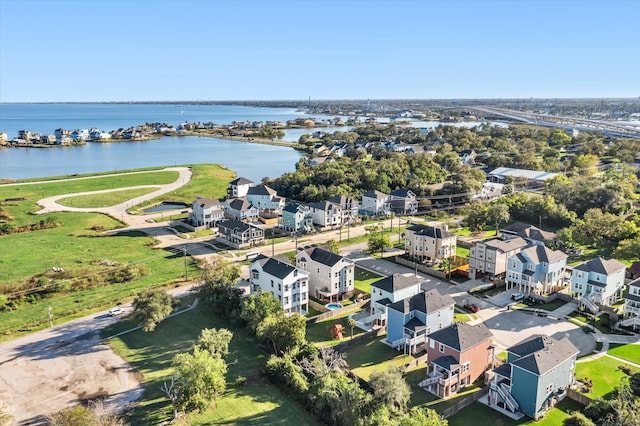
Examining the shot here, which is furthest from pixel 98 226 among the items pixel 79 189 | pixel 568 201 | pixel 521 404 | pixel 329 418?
pixel 568 201

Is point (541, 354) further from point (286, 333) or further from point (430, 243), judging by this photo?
point (430, 243)

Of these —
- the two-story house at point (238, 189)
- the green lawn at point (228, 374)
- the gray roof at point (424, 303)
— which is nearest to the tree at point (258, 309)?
the green lawn at point (228, 374)

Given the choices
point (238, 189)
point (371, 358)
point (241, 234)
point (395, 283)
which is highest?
point (395, 283)

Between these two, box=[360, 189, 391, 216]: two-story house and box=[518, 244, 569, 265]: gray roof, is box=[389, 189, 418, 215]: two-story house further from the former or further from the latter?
box=[518, 244, 569, 265]: gray roof

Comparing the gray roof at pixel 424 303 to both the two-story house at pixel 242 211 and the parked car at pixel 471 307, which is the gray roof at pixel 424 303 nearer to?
the parked car at pixel 471 307

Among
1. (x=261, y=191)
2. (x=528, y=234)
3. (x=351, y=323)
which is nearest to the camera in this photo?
(x=351, y=323)

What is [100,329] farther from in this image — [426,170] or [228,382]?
[426,170]

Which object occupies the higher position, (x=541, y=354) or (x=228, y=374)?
(x=541, y=354)

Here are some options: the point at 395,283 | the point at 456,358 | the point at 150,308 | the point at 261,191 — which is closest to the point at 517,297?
the point at 395,283

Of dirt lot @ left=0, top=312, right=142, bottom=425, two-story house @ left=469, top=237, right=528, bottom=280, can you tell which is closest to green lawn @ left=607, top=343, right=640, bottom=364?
two-story house @ left=469, top=237, right=528, bottom=280
